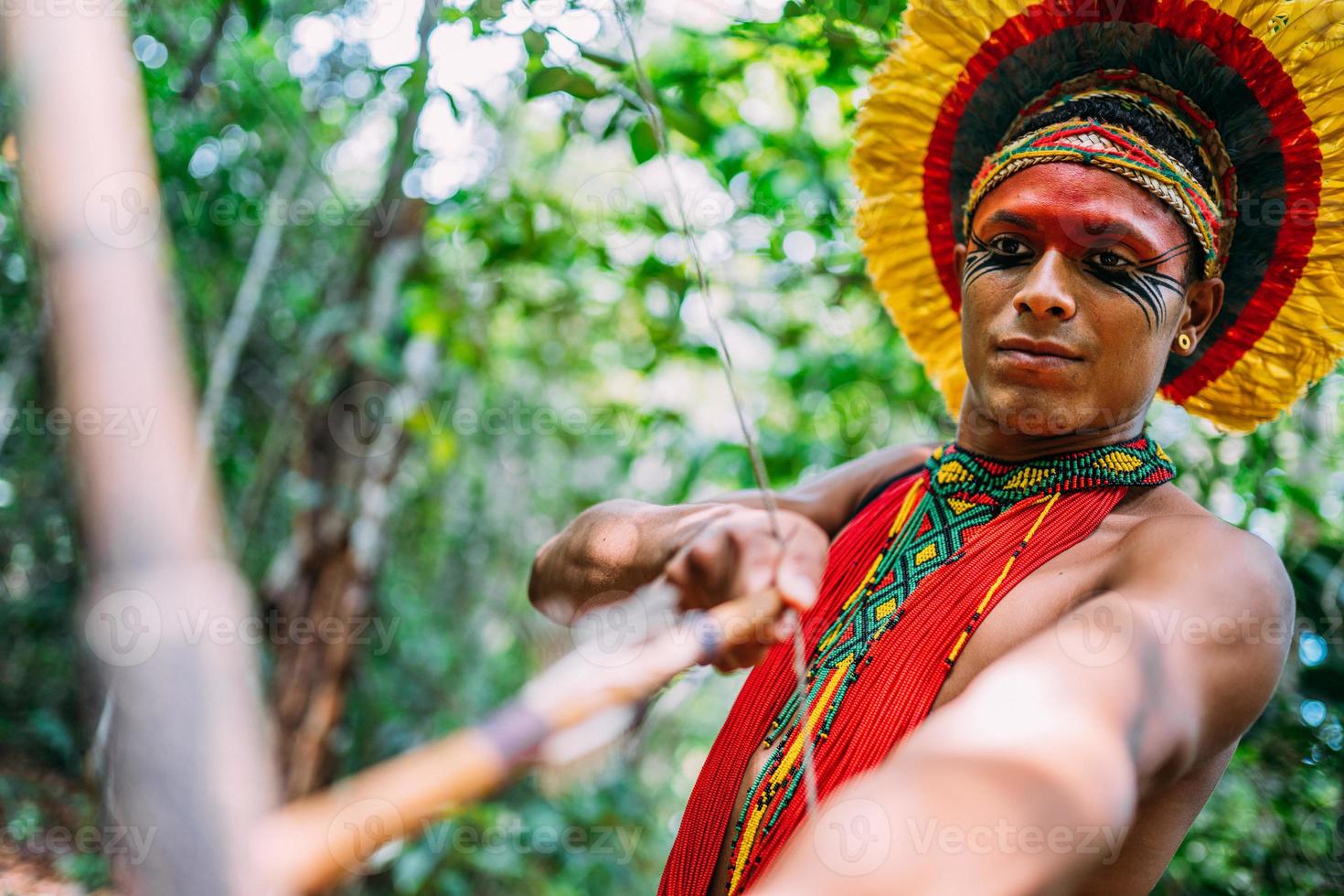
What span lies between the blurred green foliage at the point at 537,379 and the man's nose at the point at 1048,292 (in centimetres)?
124

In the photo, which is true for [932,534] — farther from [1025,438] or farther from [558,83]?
[558,83]

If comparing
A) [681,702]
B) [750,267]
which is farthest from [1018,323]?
[681,702]

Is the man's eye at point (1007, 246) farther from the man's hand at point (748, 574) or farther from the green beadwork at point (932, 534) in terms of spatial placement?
the man's hand at point (748, 574)

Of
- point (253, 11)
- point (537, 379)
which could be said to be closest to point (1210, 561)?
point (253, 11)

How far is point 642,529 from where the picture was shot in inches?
67.7

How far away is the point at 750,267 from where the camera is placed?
4859mm

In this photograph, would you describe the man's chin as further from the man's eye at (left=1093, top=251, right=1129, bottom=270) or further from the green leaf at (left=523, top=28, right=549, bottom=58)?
the green leaf at (left=523, top=28, right=549, bottom=58)

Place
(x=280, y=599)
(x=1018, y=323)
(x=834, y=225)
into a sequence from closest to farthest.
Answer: (x=1018, y=323)
(x=834, y=225)
(x=280, y=599)

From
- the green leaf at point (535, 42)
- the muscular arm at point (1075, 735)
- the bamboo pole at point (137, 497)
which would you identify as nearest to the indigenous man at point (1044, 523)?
the muscular arm at point (1075, 735)

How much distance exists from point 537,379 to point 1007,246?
6830 mm

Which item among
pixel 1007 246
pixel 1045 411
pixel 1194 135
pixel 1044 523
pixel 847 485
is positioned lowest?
pixel 847 485

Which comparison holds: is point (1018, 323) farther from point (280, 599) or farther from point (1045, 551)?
point (280, 599)

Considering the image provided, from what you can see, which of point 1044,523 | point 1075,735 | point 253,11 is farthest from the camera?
point 253,11

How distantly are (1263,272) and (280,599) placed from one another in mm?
3995
